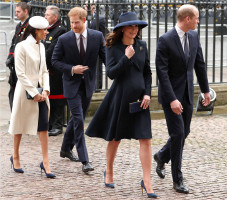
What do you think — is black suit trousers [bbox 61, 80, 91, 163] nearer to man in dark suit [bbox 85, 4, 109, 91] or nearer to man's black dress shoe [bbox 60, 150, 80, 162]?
man's black dress shoe [bbox 60, 150, 80, 162]

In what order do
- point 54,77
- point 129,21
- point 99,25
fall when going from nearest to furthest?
point 129,21 → point 54,77 → point 99,25

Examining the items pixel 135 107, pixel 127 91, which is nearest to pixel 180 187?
pixel 135 107

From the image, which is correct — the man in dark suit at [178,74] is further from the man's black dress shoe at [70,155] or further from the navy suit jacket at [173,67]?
the man's black dress shoe at [70,155]

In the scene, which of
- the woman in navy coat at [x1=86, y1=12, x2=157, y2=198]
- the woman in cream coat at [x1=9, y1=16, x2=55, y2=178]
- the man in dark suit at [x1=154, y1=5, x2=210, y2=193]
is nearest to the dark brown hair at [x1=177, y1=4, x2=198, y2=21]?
the man in dark suit at [x1=154, y1=5, x2=210, y2=193]

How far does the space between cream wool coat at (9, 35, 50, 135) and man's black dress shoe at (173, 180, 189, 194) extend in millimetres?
1582

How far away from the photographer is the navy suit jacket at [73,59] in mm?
7441

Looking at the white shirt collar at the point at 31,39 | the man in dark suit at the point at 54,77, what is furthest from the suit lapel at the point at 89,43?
the man in dark suit at the point at 54,77

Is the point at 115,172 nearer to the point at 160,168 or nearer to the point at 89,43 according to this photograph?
the point at 160,168

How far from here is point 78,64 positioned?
24.7 ft

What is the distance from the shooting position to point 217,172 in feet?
23.5

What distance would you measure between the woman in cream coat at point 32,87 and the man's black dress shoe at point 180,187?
51.9 inches

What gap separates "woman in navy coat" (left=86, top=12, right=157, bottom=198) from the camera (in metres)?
6.23

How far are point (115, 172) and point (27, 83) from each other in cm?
134

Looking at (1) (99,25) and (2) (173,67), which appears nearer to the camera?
(2) (173,67)
